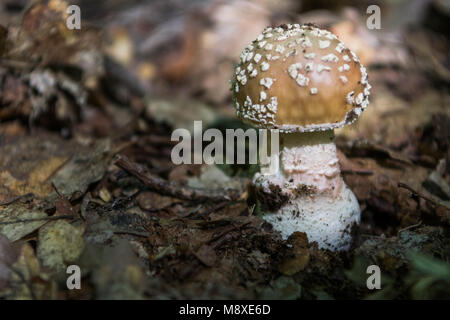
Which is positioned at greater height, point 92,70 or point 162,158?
point 92,70

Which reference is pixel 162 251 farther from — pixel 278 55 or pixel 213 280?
pixel 278 55

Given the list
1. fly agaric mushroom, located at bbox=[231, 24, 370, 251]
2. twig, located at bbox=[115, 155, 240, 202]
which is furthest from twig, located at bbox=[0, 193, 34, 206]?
fly agaric mushroom, located at bbox=[231, 24, 370, 251]

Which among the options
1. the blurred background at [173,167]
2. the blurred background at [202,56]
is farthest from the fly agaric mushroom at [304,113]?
the blurred background at [202,56]

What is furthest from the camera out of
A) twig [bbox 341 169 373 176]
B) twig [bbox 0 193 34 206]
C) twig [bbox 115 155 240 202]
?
twig [bbox 341 169 373 176]

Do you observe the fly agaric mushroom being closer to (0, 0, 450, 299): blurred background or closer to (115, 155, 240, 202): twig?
(0, 0, 450, 299): blurred background

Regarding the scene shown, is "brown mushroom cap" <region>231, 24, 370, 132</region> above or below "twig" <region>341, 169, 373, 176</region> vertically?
above

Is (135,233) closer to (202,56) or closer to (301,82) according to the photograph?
(301,82)

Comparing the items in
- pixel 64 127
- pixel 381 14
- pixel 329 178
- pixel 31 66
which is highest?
pixel 381 14
